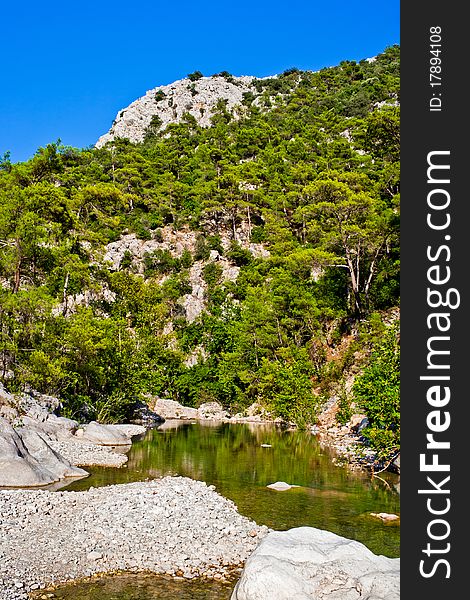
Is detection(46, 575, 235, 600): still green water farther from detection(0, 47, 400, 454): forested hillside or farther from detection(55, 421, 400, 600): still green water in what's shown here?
detection(0, 47, 400, 454): forested hillside

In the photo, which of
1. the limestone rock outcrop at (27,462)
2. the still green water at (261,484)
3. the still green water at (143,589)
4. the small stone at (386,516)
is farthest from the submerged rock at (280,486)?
the still green water at (143,589)

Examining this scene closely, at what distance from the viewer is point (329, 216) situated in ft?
126

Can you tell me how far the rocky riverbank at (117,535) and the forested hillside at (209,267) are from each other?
8.86 meters

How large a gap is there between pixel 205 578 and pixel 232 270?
156 ft

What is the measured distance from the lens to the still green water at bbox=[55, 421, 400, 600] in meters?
9.32

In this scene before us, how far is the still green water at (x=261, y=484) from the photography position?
932 cm

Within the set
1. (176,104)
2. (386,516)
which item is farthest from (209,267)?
(176,104)

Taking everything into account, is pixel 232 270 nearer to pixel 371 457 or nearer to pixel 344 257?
pixel 344 257

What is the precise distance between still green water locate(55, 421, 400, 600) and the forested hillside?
3.49 metres

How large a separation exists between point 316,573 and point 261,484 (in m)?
10.5

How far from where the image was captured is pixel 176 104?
99312 millimetres

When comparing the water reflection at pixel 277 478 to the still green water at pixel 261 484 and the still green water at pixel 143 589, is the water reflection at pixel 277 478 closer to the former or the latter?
the still green water at pixel 261 484

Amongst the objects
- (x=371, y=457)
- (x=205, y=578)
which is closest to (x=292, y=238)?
(x=371, y=457)

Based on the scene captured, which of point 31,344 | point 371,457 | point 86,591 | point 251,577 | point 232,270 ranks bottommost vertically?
point 86,591
